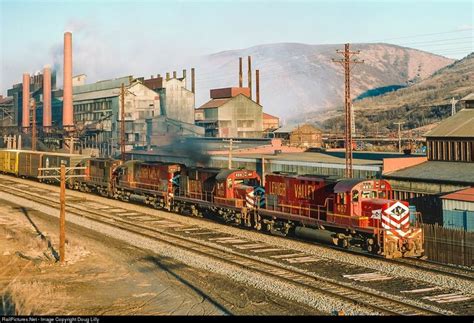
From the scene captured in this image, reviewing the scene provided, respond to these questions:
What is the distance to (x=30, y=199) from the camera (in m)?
49.5

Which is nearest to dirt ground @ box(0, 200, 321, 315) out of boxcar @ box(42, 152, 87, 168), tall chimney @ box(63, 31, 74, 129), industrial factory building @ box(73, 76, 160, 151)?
boxcar @ box(42, 152, 87, 168)

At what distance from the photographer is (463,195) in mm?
30797

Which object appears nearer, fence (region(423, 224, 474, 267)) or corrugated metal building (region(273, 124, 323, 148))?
fence (region(423, 224, 474, 267))

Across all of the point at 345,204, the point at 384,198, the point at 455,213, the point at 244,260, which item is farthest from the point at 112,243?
the point at 455,213

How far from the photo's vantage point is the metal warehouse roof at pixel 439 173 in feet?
110

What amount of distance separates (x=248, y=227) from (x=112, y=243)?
9.07 meters

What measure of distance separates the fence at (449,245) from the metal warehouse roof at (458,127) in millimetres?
13509

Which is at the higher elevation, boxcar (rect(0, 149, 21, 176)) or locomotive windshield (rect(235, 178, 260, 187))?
boxcar (rect(0, 149, 21, 176))

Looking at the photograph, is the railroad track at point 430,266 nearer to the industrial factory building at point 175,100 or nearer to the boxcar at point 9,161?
the boxcar at point 9,161

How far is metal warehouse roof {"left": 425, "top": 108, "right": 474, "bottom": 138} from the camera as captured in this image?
127ft

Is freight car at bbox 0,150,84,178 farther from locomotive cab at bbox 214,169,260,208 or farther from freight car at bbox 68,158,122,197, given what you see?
locomotive cab at bbox 214,169,260,208

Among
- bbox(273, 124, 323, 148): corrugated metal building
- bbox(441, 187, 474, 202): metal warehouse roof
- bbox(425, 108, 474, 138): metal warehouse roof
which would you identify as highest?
bbox(273, 124, 323, 148): corrugated metal building

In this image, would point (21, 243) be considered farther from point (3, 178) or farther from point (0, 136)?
point (0, 136)

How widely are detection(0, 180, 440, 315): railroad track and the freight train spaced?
185 inches
